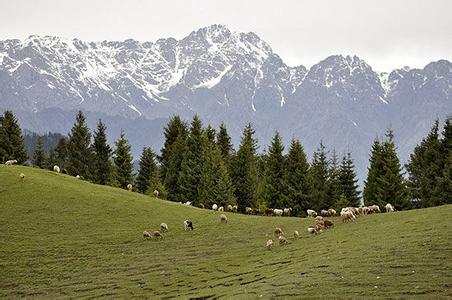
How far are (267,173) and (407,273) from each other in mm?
56858

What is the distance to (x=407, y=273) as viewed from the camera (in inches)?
1099

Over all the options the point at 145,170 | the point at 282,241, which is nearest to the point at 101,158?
the point at 145,170

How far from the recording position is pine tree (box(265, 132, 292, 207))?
80.8 m

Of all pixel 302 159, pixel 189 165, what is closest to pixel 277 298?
pixel 302 159

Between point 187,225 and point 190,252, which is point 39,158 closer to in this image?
point 187,225

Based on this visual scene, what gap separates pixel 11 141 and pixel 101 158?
16159mm

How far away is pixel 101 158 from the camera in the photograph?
10044 centimetres

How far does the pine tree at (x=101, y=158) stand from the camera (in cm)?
9969

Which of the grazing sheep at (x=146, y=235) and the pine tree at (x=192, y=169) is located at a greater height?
the pine tree at (x=192, y=169)

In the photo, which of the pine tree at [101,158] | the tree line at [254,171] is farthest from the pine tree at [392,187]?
the pine tree at [101,158]

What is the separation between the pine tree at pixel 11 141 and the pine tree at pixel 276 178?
45580mm

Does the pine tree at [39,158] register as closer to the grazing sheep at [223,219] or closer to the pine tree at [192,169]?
the pine tree at [192,169]

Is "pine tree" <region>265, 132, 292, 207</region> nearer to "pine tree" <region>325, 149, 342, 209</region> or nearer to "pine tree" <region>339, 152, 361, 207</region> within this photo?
"pine tree" <region>325, 149, 342, 209</region>

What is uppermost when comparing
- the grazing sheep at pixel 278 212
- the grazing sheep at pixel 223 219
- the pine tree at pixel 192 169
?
the pine tree at pixel 192 169
